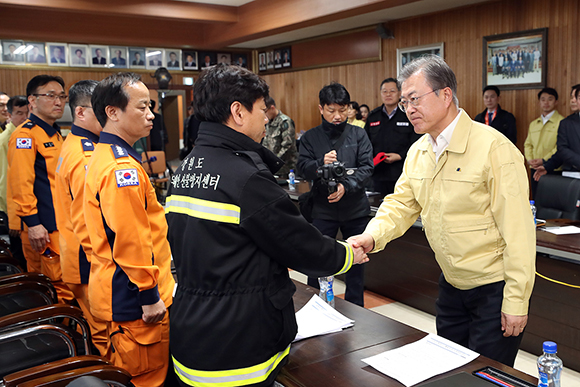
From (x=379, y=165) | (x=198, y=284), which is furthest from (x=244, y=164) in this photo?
(x=379, y=165)

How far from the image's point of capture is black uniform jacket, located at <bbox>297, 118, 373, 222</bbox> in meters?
3.48

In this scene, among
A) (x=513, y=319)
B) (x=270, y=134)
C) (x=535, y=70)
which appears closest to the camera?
(x=513, y=319)

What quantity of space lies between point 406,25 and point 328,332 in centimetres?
722

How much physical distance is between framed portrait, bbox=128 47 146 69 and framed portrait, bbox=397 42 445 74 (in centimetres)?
503

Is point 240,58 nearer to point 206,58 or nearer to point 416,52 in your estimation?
point 206,58

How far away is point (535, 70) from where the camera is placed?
6539 millimetres

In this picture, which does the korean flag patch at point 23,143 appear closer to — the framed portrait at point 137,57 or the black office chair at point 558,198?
the black office chair at point 558,198

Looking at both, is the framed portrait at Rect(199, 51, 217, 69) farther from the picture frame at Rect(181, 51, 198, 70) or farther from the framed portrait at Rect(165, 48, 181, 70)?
the framed portrait at Rect(165, 48, 181, 70)

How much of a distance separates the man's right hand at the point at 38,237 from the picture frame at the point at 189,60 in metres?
8.01

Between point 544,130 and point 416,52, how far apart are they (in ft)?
8.22

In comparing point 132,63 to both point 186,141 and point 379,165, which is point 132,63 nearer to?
point 186,141

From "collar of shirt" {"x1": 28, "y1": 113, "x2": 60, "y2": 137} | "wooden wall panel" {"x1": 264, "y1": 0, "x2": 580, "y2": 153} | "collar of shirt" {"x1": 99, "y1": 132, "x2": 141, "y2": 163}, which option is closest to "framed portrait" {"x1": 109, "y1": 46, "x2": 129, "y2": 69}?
"wooden wall panel" {"x1": 264, "y1": 0, "x2": 580, "y2": 153}

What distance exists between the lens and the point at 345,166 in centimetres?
357

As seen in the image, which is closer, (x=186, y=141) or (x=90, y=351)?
(x=90, y=351)
